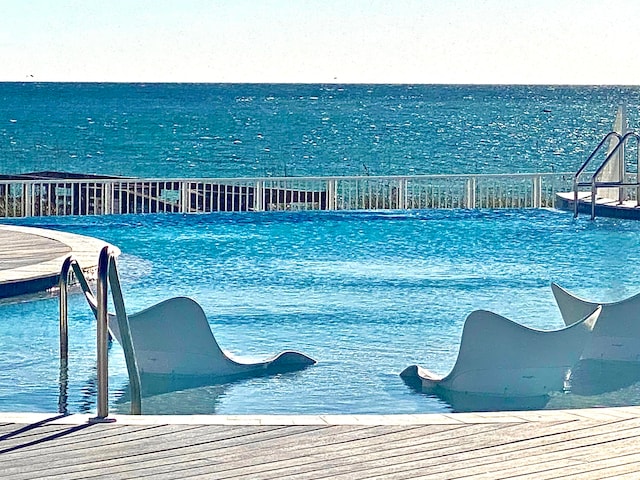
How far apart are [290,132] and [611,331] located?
6483 centimetres

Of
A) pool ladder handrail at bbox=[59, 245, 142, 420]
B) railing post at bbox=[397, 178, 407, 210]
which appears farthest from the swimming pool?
pool ladder handrail at bbox=[59, 245, 142, 420]

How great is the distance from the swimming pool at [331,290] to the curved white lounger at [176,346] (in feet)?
0.50

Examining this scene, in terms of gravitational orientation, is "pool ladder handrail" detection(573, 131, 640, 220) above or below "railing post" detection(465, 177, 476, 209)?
above

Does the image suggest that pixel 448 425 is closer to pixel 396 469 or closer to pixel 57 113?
pixel 396 469

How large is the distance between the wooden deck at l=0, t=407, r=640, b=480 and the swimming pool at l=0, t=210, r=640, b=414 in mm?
2369

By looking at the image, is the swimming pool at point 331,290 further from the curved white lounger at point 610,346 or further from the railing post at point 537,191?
the railing post at point 537,191

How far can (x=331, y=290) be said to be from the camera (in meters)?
11.3

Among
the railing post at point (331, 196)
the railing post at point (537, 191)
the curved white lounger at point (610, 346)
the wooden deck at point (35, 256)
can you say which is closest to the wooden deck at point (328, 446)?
the curved white lounger at point (610, 346)

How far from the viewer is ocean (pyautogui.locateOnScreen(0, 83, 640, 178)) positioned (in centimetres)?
5762

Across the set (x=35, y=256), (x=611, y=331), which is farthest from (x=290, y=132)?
(x=611, y=331)

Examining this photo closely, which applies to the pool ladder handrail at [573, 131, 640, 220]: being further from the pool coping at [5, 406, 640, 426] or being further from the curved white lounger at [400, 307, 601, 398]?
the pool coping at [5, 406, 640, 426]

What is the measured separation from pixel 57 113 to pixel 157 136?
18.9m

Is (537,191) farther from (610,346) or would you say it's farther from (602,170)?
(610,346)

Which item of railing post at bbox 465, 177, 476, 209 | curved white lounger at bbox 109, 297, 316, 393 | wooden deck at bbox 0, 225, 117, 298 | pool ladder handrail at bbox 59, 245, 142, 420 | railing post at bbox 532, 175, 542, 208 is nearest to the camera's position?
pool ladder handrail at bbox 59, 245, 142, 420
